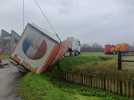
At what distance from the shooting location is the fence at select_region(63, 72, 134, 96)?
12.1 m

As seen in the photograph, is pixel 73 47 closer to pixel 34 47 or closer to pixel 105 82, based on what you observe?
pixel 34 47

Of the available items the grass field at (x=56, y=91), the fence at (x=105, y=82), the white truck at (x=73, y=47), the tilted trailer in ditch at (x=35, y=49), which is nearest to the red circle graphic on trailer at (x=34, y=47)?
the tilted trailer in ditch at (x=35, y=49)

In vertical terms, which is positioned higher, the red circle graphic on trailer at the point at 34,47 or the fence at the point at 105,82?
the red circle graphic on trailer at the point at 34,47

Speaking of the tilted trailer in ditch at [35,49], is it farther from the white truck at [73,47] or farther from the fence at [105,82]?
the white truck at [73,47]

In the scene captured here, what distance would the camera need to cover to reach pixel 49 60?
59.0 feet

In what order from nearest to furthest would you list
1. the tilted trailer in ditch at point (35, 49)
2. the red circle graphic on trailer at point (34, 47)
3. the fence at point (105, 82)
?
1. the fence at point (105, 82)
2. the tilted trailer in ditch at point (35, 49)
3. the red circle graphic on trailer at point (34, 47)

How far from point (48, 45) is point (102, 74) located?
489cm

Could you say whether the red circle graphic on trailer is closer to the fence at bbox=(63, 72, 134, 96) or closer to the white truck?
the fence at bbox=(63, 72, 134, 96)

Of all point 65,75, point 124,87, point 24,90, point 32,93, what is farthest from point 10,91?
point 65,75

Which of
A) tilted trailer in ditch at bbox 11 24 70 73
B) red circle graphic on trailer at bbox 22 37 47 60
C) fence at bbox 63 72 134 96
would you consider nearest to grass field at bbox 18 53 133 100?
fence at bbox 63 72 134 96

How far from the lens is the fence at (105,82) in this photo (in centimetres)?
1211

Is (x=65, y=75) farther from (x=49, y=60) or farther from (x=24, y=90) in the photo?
(x=24, y=90)

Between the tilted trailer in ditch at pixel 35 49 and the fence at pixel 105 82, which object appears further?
the tilted trailer in ditch at pixel 35 49

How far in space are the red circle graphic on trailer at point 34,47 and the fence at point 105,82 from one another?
258 cm
